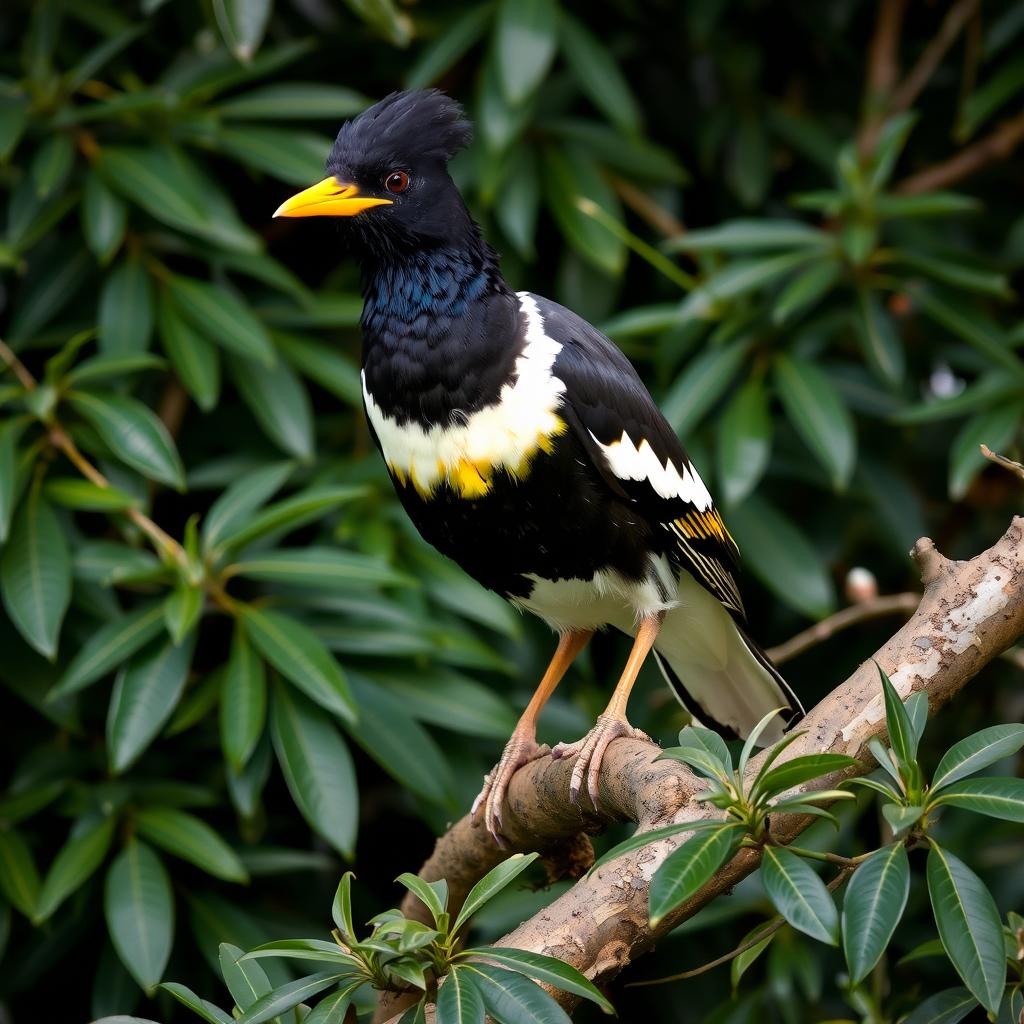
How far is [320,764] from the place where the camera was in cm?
318

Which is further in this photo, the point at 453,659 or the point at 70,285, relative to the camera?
the point at 70,285

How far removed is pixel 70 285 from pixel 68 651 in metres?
0.98

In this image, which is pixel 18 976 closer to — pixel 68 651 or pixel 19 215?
pixel 68 651

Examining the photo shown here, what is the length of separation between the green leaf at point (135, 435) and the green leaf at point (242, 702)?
41 cm

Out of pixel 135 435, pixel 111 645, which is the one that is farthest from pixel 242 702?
pixel 135 435

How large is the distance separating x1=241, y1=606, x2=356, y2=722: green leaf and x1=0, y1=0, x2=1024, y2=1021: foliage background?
0.04ft

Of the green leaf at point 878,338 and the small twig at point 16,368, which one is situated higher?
the small twig at point 16,368

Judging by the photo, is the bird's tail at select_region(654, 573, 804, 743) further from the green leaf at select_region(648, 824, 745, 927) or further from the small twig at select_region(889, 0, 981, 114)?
the small twig at select_region(889, 0, 981, 114)

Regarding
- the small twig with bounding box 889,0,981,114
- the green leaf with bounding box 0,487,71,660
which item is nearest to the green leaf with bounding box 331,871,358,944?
the green leaf with bounding box 0,487,71,660

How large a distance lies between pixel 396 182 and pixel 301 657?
1.07 meters

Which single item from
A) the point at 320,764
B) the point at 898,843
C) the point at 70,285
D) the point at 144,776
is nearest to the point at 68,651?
the point at 144,776

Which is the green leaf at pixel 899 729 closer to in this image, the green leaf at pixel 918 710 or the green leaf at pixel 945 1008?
the green leaf at pixel 918 710

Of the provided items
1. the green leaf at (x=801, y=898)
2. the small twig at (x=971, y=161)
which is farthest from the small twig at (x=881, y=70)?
the green leaf at (x=801, y=898)

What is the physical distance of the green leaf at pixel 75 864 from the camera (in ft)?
10.1
